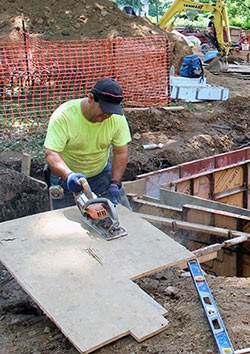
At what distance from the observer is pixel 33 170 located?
345 inches

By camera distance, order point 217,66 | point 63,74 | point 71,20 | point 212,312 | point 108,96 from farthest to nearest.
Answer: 1. point 217,66
2. point 71,20
3. point 63,74
4. point 108,96
5. point 212,312

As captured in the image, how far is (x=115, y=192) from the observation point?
493 centimetres

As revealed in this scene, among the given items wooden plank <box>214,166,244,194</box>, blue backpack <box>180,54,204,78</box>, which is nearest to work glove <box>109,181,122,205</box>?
wooden plank <box>214,166,244,194</box>

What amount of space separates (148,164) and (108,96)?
4.90 m

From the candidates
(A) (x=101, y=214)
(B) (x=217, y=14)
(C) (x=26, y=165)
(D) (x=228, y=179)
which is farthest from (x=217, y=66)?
(A) (x=101, y=214)

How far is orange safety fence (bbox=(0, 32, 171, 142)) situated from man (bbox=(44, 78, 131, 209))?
5.14m

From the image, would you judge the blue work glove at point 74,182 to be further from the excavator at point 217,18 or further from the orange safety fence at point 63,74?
the excavator at point 217,18

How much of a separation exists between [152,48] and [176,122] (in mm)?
3492

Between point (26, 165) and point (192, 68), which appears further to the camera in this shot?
point (192, 68)

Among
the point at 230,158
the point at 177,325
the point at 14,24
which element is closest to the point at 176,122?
the point at 230,158

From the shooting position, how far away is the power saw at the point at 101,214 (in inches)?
162

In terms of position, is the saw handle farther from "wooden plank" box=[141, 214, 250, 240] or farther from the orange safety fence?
the orange safety fence

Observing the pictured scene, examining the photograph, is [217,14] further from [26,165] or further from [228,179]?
[26,165]

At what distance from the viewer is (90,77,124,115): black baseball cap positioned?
4.35 meters
